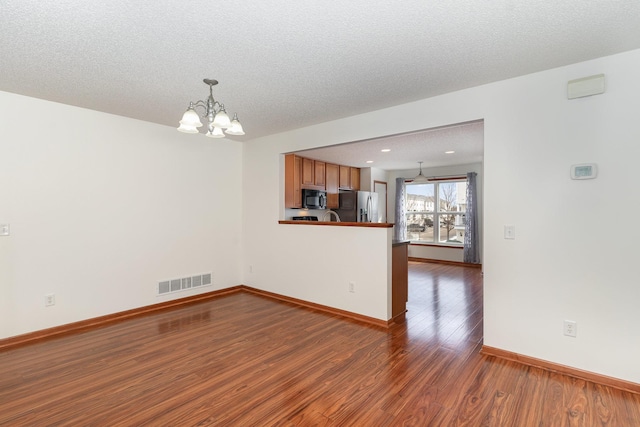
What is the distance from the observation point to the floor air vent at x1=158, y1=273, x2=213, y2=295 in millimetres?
4228

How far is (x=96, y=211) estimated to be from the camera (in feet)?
11.9

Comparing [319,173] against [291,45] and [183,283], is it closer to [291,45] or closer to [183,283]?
[183,283]

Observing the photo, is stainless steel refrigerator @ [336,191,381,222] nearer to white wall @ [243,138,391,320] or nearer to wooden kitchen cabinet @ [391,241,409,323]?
white wall @ [243,138,391,320]

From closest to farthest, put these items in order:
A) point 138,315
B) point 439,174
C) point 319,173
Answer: point 138,315 → point 319,173 → point 439,174

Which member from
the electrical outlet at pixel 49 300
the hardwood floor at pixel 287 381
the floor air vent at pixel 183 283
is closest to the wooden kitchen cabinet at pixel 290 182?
the floor air vent at pixel 183 283

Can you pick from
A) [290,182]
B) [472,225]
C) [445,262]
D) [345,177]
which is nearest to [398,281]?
[290,182]

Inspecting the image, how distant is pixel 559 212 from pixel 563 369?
49.3 inches

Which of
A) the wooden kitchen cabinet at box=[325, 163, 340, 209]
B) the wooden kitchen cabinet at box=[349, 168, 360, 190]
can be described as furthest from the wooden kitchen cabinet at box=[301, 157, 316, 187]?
the wooden kitchen cabinet at box=[349, 168, 360, 190]

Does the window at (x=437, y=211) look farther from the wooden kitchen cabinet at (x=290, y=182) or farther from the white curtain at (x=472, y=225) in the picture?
the wooden kitchen cabinet at (x=290, y=182)

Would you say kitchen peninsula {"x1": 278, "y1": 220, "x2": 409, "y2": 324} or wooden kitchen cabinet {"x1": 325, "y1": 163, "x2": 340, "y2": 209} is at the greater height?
wooden kitchen cabinet {"x1": 325, "y1": 163, "x2": 340, "y2": 209}

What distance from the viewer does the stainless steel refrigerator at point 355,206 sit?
7.05m

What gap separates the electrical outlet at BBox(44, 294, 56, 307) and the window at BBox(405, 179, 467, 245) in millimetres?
7347

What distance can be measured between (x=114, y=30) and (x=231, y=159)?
3.02 meters

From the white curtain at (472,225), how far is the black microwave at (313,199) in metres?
3.46
